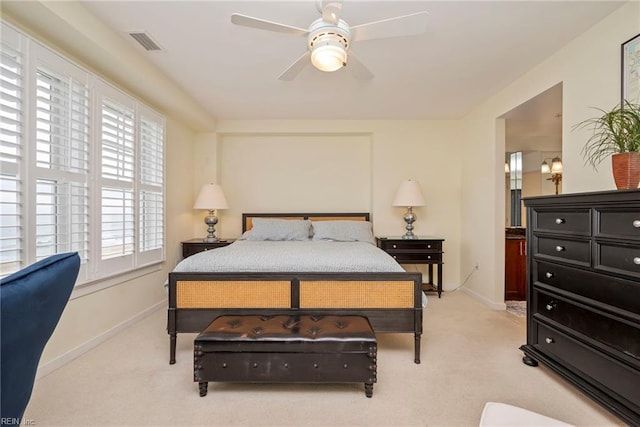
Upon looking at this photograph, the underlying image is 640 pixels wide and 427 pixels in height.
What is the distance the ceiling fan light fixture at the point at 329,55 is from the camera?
191 centimetres

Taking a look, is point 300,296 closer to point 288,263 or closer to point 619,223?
point 288,263

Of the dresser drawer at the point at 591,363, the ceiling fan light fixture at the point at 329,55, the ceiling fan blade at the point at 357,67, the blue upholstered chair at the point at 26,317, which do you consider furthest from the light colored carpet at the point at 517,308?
the blue upholstered chair at the point at 26,317

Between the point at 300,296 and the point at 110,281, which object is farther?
the point at 110,281

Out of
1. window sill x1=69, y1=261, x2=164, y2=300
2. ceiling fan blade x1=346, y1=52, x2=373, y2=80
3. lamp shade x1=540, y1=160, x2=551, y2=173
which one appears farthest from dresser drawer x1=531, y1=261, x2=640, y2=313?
lamp shade x1=540, y1=160, x2=551, y2=173

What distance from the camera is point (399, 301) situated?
7.86 ft

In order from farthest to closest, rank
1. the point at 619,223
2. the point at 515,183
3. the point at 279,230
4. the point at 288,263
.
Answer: the point at 515,183, the point at 279,230, the point at 288,263, the point at 619,223

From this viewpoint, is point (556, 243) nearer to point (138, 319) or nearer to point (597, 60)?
point (597, 60)

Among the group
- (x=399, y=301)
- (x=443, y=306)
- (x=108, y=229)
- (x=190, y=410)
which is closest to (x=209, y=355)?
(x=190, y=410)

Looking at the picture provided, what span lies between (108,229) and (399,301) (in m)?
2.61

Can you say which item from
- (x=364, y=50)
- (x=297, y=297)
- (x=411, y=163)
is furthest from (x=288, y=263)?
Result: (x=411, y=163)

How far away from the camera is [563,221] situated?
203 centimetres

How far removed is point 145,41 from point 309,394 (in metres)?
2.96

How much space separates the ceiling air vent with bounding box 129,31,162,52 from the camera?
2.47 m

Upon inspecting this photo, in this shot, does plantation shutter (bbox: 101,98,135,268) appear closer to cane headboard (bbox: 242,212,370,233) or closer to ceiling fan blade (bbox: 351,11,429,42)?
cane headboard (bbox: 242,212,370,233)
